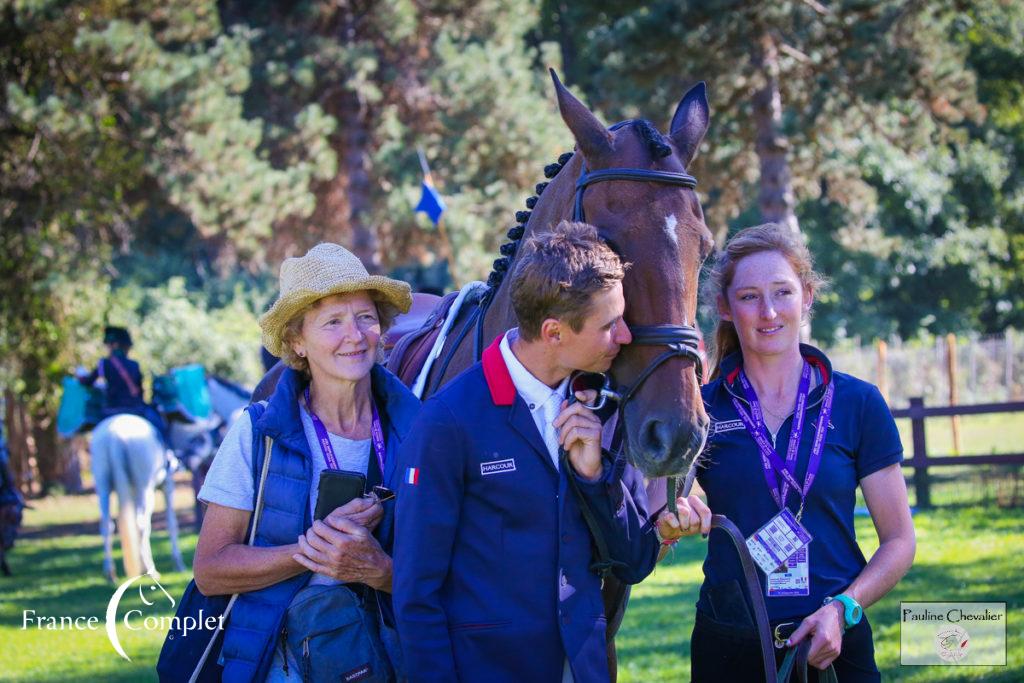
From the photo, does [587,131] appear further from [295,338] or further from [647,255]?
[295,338]

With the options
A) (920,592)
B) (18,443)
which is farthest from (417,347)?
(18,443)

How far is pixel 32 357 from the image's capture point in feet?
55.4

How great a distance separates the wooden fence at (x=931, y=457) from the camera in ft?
37.4

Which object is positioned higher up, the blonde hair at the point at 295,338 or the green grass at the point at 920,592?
the blonde hair at the point at 295,338

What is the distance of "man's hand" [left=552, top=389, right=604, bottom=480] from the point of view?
7.96ft

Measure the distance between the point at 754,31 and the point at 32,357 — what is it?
41.8 ft

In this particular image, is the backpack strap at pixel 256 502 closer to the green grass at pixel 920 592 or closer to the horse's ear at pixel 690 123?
the horse's ear at pixel 690 123

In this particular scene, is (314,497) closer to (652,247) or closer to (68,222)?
(652,247)

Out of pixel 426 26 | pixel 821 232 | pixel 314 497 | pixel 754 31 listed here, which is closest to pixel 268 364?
pixel 314 497

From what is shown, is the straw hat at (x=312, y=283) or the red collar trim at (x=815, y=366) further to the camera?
the red collar trim at (x=815, y=366)

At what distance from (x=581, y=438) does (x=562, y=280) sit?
385 millimetres

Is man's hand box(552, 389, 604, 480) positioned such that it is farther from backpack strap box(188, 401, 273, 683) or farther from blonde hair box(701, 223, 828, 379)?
blonde hair box(701, 223, 828, 379)

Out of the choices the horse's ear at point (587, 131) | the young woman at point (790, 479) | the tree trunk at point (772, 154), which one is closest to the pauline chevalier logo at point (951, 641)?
the young woman at point (790, 479)

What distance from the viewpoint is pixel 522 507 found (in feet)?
8.11
